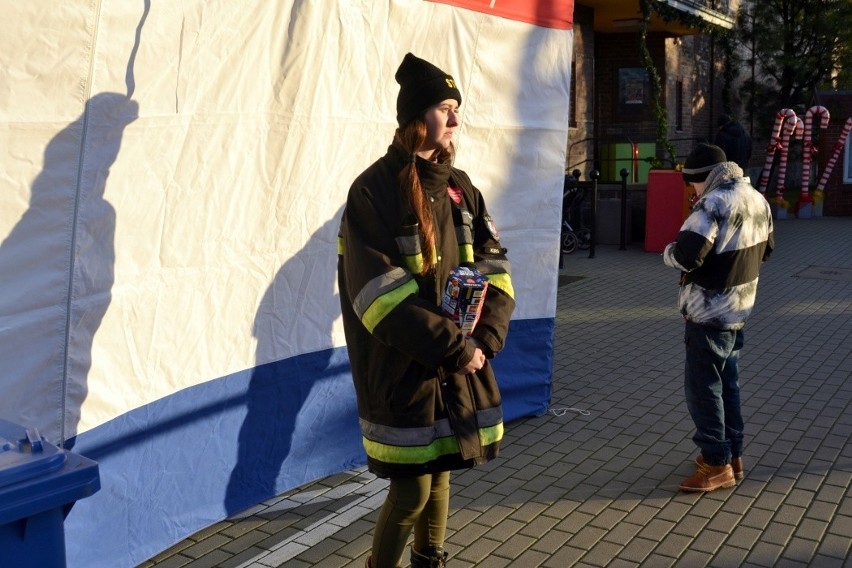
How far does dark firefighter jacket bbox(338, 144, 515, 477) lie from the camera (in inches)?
123

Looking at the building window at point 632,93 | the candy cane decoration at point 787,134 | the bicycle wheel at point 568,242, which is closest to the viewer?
the bicycle wheel at point 568,242

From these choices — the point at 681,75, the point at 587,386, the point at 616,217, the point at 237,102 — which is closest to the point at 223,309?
the point at 237,102

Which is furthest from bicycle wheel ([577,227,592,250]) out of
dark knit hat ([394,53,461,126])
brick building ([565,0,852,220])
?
dark knit hat ([394,53,461,126])

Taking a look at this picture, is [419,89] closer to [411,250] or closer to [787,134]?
[411,250]

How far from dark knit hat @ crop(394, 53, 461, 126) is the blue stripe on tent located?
66.4 inches

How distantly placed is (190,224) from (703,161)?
8.02ft

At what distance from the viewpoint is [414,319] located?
10.1 ft

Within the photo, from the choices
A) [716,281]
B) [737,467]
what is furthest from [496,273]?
[737,467]

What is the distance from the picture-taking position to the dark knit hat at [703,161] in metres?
4.76

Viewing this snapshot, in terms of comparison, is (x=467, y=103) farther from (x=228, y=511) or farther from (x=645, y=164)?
(x=645, y=164)

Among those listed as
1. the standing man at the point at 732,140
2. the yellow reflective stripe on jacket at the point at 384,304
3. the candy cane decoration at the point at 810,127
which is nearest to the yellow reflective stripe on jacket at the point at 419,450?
the yellow reflective stripe on jacket at the point at 384,304

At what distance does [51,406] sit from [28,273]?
51cm

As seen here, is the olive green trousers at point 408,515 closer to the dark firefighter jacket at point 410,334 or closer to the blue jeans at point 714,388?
the dark firefighter jacket at point 410,334

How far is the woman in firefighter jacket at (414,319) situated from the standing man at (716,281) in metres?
1.52
